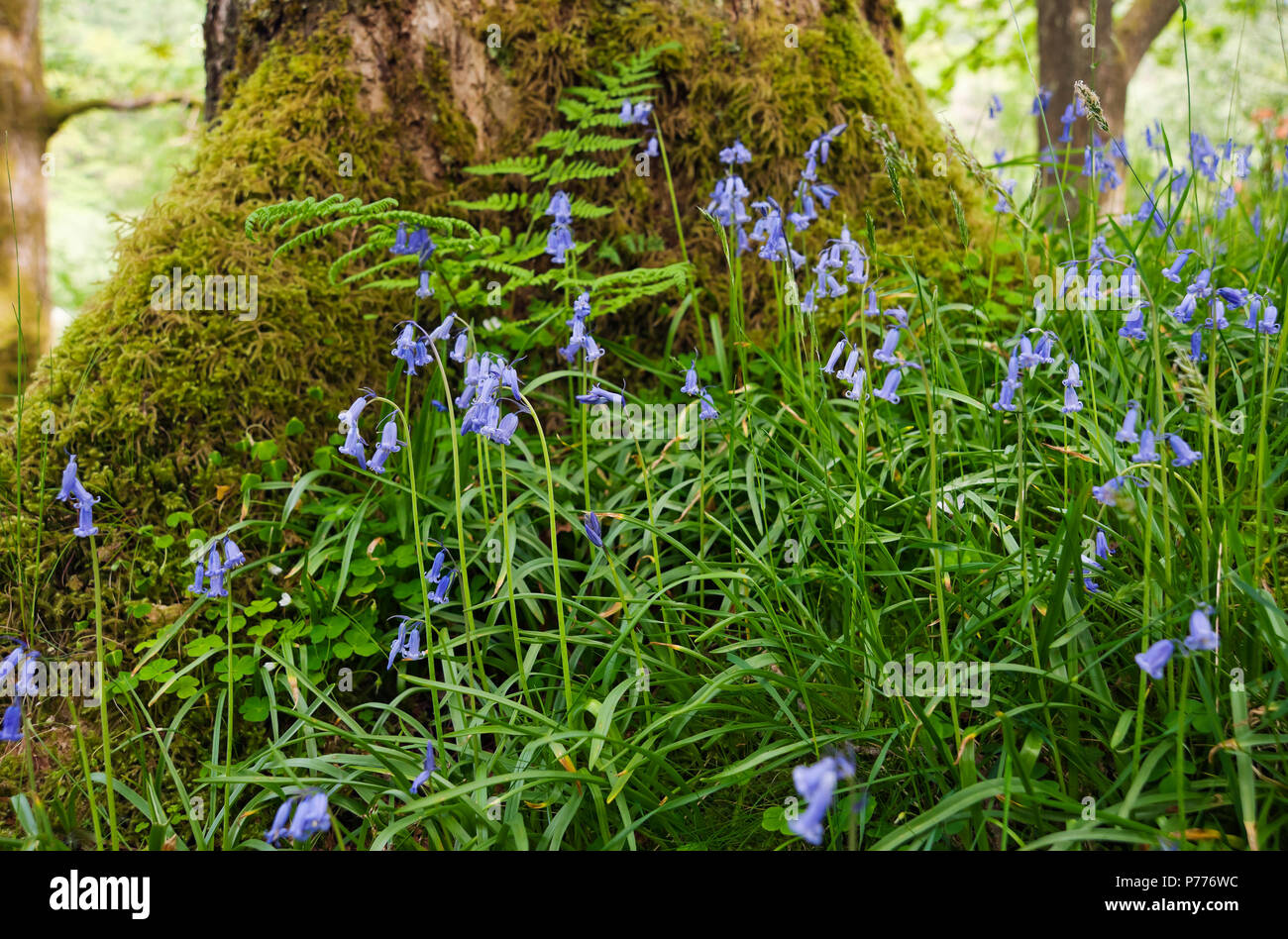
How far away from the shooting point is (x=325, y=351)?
3.33 m

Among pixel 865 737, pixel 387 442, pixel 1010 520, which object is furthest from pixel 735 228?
pixel 865 737

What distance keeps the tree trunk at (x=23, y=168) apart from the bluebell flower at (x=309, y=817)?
7.25 m

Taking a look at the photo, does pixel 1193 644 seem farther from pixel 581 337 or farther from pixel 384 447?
pixel 384 447

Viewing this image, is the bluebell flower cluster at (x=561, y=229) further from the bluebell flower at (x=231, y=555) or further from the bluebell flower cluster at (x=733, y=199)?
the bluebell flower at (x=231, y=555)

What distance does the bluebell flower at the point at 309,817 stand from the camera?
1547mm

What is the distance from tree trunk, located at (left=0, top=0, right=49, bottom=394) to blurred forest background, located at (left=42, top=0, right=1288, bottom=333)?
3333mm

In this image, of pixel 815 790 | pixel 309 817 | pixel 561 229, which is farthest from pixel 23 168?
pixel 815 790

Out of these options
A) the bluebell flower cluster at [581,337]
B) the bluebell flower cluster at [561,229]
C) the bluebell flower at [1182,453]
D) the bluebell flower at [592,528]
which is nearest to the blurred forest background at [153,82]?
the bluebell flower cluster at [561,229]

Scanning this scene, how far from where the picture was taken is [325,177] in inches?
140

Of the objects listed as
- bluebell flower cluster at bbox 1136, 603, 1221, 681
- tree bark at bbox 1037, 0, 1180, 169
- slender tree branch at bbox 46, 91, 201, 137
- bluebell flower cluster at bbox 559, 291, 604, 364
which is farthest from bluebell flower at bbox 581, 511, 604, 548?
slender tree branch at bbox 46, 91, 201, 137

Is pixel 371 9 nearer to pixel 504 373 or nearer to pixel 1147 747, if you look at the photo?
pixel 504 373

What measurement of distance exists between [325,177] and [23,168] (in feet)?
19.9

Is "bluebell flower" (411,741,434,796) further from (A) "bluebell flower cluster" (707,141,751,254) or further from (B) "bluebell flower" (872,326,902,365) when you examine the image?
(A) "bluebell flower cluster" (707,141,751,254)

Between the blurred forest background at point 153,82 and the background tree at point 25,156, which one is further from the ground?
the blurred forest background at point 153,82
